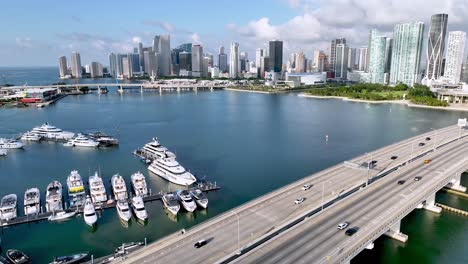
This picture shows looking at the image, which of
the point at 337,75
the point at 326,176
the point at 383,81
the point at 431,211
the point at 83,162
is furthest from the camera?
the point at 337,75

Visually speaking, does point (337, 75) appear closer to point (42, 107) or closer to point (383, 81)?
point (383, 81)

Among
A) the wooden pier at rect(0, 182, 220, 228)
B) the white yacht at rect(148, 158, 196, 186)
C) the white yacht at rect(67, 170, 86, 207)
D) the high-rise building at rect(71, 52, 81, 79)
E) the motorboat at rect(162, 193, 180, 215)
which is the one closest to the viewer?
the wooden pier at rect(0, 182, 220, 228)

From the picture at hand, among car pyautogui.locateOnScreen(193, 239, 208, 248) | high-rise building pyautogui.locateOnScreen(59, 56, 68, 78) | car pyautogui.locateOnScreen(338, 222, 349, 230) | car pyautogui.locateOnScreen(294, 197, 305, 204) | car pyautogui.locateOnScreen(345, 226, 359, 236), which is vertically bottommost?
car pyautogui.locateOnScreen(193, 239, 208, 248)

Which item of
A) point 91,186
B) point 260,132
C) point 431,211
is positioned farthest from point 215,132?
point 431,211

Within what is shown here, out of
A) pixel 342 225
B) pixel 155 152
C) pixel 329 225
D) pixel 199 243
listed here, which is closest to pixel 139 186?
pixel 155 152

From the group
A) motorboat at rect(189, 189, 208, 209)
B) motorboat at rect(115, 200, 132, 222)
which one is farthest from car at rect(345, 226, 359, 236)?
motorboat at rect(115, 200, 132, 222)

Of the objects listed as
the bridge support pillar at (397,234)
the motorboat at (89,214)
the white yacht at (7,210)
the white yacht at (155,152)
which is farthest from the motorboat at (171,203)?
the bridge support pillar at (397,234)

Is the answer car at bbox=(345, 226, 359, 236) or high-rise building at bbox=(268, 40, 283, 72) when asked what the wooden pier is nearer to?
car at bbox=(345, 226, 359, 236)

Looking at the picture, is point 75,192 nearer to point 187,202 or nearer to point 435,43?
point 187,202
